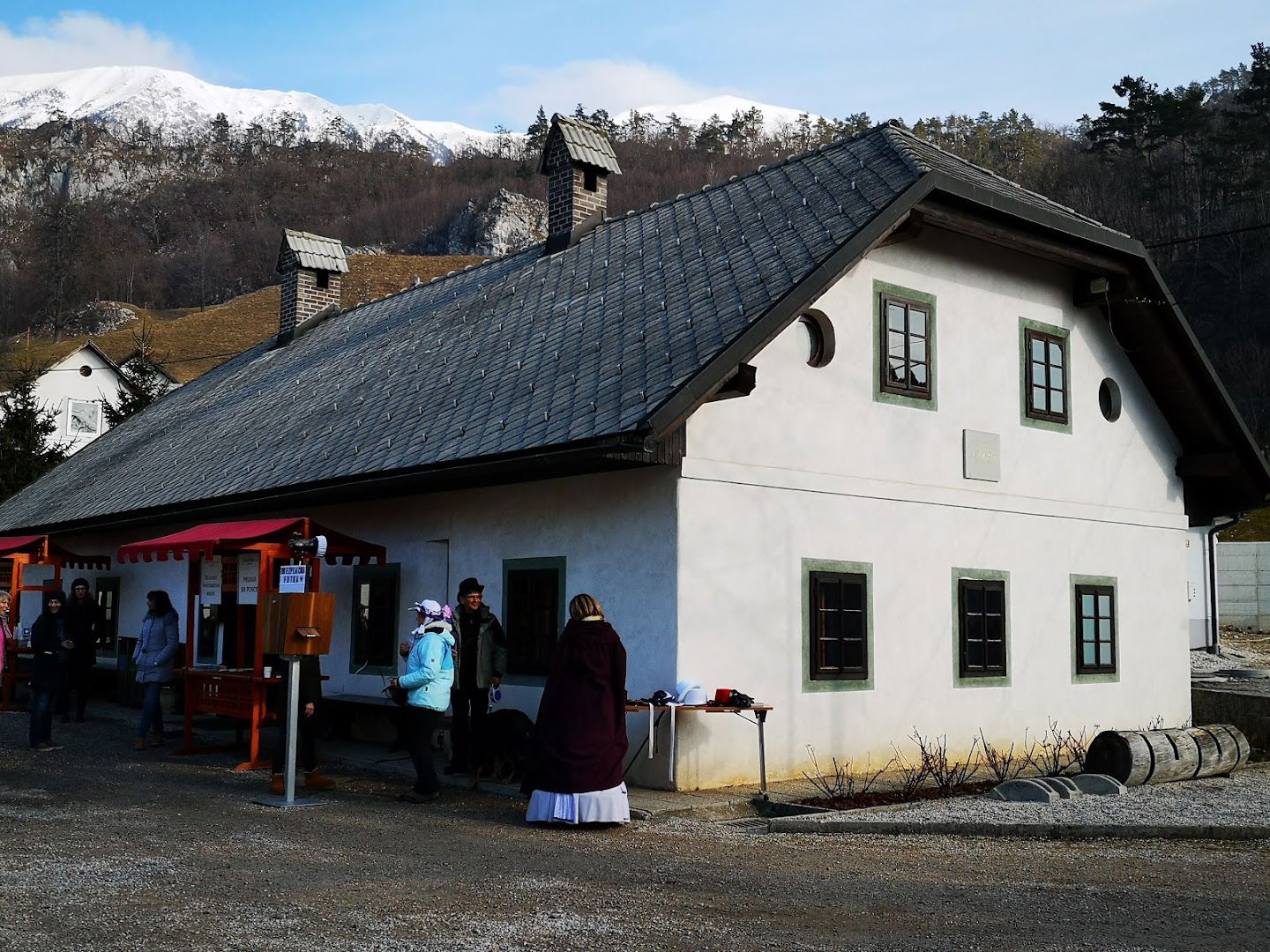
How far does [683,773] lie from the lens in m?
11.1

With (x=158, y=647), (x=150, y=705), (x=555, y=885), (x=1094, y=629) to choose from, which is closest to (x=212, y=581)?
(x=158, y=647)

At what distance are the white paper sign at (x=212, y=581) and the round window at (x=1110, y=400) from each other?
32.8ft

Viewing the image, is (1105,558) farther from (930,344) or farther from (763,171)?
(763,171)

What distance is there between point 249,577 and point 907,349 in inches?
274

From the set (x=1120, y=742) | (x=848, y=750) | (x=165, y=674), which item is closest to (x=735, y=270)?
(x=848, y=750)

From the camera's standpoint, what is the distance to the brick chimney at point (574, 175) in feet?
60.8

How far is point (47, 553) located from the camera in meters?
19.7

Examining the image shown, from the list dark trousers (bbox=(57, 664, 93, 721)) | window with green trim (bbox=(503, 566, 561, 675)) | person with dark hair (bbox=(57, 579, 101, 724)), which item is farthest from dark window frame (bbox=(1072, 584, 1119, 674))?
dark trousers (bbox=(57, 664, 93, 721))

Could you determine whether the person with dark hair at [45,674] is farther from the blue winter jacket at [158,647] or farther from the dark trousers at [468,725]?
the dark trousers at [468,725]

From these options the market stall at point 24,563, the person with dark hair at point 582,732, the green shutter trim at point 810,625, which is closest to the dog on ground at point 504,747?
the person with dark hair at point 582,732

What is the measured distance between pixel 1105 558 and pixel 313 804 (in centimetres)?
936

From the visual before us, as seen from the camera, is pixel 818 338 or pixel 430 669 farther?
pixel 818 338

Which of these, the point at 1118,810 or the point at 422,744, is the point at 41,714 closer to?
the point at 422,744

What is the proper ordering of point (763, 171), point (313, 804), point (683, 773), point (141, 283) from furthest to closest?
point (141, 283) < point (763, 171) < point (683, 773) < point (313, 804)
